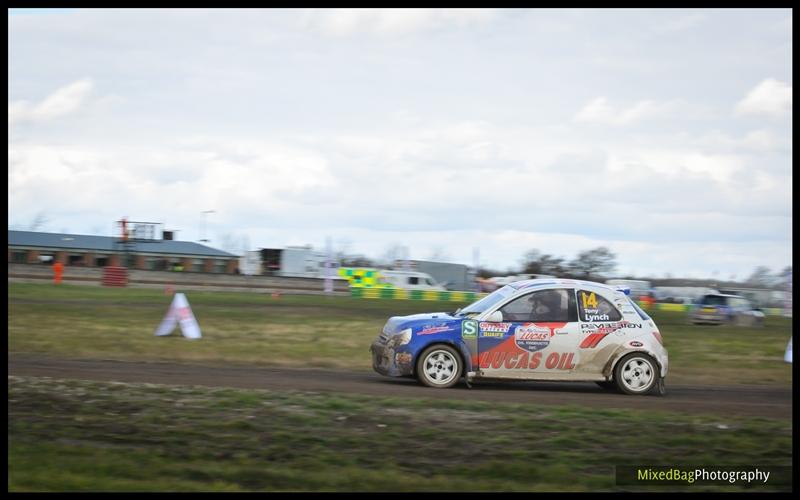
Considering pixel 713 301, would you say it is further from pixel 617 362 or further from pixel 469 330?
pixel 469 330

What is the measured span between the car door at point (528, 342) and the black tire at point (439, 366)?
0.36m

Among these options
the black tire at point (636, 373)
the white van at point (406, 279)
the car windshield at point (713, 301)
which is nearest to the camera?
the black tire at point (636, 373)

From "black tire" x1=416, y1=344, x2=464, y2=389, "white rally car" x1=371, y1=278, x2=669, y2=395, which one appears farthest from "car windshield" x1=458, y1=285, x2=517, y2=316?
"black tire" x1=416, y1=344, x2=464, y2=389

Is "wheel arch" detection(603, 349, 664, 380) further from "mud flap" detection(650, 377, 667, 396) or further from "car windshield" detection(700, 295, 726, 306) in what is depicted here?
"car windshield" detection(700, 295, 726, 306)

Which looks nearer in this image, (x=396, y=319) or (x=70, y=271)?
(x=396, y=319)

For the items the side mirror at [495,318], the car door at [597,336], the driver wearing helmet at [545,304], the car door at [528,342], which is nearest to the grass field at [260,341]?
the car door at [597,336]

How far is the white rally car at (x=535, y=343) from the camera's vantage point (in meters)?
12.9

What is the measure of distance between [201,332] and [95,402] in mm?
10417

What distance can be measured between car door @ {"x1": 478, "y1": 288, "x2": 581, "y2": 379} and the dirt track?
325 mm

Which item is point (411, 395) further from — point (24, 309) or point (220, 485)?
point (24, 309)

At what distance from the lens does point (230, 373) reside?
1391 centimetres

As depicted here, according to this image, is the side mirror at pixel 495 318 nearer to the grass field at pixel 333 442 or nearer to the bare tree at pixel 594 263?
the grass field at pixel 333 442

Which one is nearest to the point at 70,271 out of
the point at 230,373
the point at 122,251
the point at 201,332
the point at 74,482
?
the point at 122,251

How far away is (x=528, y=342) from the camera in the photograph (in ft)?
42.5
